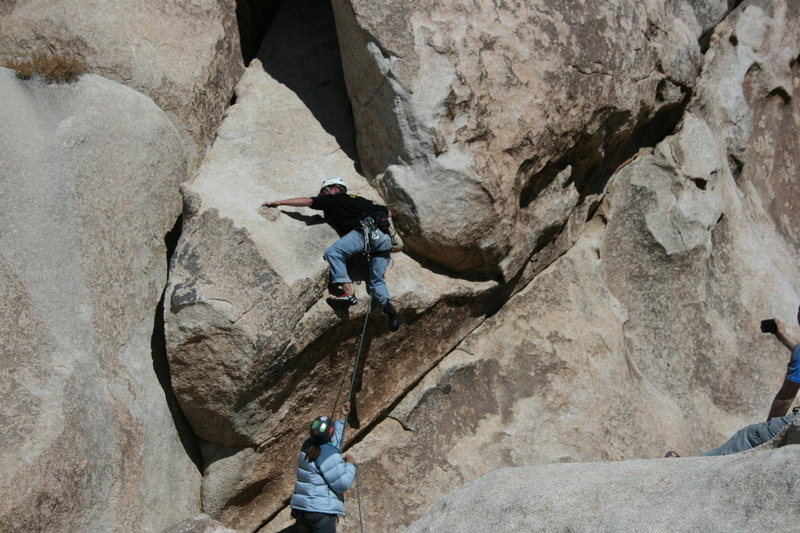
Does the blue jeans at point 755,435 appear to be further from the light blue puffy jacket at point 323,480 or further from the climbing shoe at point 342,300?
the climbing shoe at point 342,300

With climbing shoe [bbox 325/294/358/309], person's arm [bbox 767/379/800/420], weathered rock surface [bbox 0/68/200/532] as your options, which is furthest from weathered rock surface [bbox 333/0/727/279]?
person's arm [bbox 767/379/800/420]

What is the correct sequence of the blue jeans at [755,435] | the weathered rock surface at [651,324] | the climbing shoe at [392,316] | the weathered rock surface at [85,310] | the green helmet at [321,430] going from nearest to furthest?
the weathered rock surface at [85,310] → the blue jeans at [755,435] → the green helmet at [321,430] → the climbing shoe at [392,316] → the weathered rock surface at [651,324]

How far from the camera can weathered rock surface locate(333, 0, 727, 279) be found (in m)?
6.22

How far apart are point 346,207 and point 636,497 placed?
318 centimetres

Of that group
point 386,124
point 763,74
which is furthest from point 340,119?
point 763,74

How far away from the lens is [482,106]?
6301mm

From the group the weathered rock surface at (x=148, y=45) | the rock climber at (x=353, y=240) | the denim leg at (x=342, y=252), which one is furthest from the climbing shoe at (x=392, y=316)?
the weathered rock surface at (x=148, y=45)

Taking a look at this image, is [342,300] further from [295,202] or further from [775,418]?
[775,418]

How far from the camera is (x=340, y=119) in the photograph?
23.3 feet

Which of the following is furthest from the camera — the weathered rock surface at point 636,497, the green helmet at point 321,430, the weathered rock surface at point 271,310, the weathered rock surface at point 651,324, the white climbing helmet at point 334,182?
the weathered rock surface at point 651,324

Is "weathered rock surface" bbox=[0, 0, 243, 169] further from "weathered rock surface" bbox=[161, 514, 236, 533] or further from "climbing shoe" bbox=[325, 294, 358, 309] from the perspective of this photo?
"weathered rock surface" bbox=[161, 514, 236, 533]

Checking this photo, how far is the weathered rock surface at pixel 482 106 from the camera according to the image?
20.4 ft

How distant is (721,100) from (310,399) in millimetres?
5487

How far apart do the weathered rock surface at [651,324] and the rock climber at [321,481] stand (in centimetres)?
104
